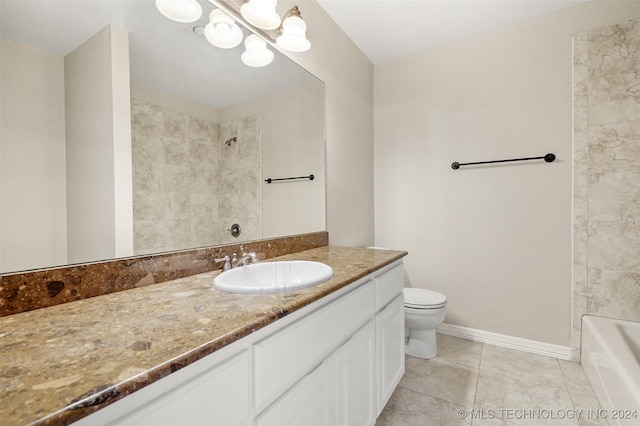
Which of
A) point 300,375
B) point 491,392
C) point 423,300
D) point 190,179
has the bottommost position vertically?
point 491,392

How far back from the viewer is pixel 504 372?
1.78 m

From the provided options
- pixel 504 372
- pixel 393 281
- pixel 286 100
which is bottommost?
pixel 504 372

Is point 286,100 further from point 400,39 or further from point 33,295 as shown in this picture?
point 33,295

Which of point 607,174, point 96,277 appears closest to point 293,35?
point 96,277

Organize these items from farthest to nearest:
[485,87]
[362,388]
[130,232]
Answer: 1. [485,87]
2. [362,388]
3. [130,232]

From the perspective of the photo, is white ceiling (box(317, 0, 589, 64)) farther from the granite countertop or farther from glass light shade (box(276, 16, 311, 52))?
the granite countertop

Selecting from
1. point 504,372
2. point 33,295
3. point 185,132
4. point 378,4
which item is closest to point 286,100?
point 185,132

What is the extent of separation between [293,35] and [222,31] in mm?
370

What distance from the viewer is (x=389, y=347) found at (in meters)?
1.39

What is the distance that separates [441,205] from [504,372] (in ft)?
3.93

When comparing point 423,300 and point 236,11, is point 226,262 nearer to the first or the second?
point 236,11

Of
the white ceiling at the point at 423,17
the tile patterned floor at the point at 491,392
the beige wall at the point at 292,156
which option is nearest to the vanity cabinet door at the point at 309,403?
the tile patterned floor at the point at 491,392

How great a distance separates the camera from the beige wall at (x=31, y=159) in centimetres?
72

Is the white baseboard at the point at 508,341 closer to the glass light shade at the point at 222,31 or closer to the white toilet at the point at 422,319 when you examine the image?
the white toilet at the point at 422,319
